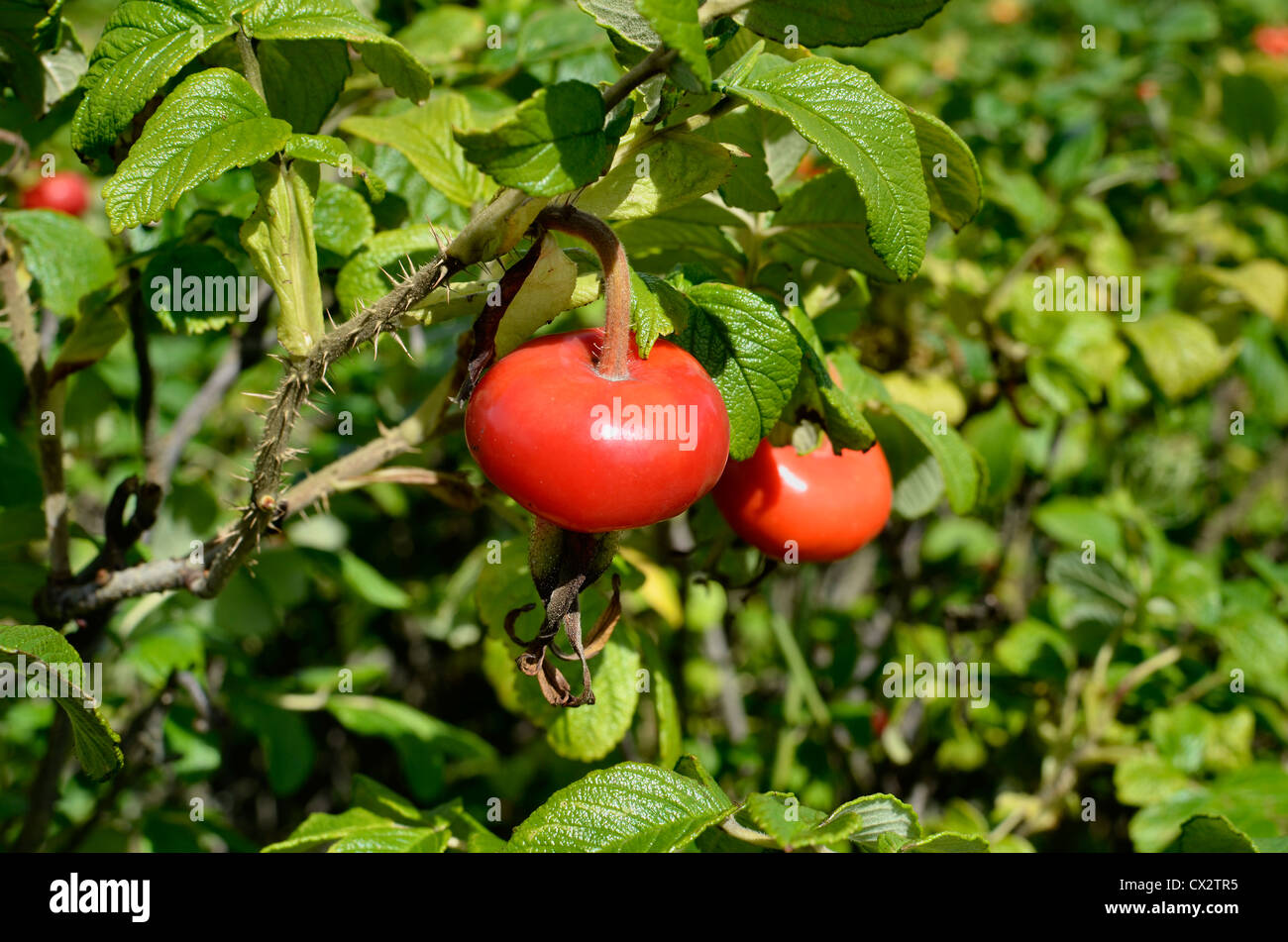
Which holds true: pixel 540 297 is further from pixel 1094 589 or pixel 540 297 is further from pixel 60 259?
pixel 1094 589

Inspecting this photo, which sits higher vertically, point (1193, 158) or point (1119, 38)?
point (1119, 38)

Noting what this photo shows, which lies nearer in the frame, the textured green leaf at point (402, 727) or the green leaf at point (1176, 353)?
the textured green leaf at point (402, 727)

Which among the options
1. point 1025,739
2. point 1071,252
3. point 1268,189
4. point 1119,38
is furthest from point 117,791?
point 1119,38

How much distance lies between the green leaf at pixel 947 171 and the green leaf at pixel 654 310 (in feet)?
0.78

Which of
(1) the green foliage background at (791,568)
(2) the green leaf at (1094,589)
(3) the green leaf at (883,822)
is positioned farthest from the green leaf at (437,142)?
(2) the green leaf at (1094,589)

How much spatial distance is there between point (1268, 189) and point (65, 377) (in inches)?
103

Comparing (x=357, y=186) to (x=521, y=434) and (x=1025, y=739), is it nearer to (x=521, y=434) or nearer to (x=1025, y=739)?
(x=521, y=434)

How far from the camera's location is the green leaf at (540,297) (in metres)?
0.86

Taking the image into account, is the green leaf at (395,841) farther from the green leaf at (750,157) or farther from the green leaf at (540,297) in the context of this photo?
the green leaf at (750,157)

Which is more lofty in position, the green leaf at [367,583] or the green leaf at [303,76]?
the green leaf at [303,76]

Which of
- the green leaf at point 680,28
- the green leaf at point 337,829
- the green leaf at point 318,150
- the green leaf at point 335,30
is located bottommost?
the green leaf at point 337,829

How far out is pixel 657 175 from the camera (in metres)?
0.88

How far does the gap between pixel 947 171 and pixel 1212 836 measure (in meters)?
0.83

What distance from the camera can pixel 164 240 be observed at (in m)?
1.34
